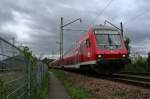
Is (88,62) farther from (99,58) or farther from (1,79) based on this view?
(1,79)

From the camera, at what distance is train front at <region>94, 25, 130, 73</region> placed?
18438 mm

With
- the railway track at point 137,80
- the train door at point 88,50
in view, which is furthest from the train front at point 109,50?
the railway track at point 137,80

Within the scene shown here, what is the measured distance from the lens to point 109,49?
749 inches

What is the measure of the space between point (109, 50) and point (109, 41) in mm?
1035

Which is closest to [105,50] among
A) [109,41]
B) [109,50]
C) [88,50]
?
[109,50]

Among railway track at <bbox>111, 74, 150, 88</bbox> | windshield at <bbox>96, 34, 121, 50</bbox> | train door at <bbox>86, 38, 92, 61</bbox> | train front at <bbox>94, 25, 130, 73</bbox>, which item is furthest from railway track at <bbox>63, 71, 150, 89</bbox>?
windshield at <bbox>96, 34, 121, 50</bbox>

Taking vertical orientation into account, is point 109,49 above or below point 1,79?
above

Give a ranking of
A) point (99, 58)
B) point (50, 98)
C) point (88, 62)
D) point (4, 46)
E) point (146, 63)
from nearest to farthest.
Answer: point (4, 46) → point (50, 98) → point (99, 58) → point (88, 62) → point (146, 63)

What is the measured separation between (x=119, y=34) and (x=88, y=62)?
2.81 m

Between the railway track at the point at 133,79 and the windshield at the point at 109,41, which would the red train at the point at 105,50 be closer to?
the windshield at the point at 109,41

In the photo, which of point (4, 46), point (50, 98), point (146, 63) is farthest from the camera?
point (146, 63)

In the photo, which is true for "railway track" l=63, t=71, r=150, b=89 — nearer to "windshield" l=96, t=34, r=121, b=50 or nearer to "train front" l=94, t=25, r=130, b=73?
"train front" l=94, t=25, r=130, b=73

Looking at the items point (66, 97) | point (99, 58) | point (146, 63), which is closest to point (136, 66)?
point (146, 63)

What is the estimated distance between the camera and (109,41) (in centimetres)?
1980
